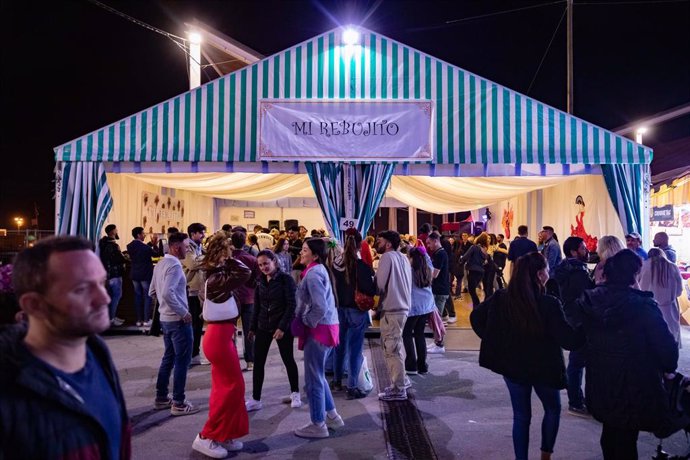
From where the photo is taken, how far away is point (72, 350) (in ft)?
5.61

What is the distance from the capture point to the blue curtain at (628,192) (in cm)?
844

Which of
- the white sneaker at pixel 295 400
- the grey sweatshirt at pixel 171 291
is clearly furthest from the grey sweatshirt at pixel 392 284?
the grey sweatshirt at pixel 171 291

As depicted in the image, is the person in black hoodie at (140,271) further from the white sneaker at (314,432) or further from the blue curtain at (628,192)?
the blue curtain at (628,192)

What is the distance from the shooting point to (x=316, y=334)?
472cm

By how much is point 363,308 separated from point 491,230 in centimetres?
1283

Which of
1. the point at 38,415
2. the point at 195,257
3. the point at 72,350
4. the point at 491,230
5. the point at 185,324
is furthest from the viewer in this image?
the point at 491,230

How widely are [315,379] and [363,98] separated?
5355 millimetres

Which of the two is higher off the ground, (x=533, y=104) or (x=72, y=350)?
(x=533, y=104)

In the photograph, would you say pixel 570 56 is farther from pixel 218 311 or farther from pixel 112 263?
pixel 218 311

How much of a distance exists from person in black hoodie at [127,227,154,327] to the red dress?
525 cm

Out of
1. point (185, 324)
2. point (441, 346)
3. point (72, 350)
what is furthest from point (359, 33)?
point (72, 350)

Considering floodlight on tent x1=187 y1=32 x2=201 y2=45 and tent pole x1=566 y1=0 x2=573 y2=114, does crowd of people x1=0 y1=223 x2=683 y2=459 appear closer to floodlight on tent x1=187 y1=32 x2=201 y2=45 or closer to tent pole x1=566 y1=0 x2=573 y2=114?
tent pole x1=566 y1=0 x2=573 y2=114

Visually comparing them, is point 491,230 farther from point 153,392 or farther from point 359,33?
point 153,392

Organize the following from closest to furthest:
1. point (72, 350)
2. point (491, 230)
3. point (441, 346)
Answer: point (72, 350) → point (441, 346) → point (491, 230)
